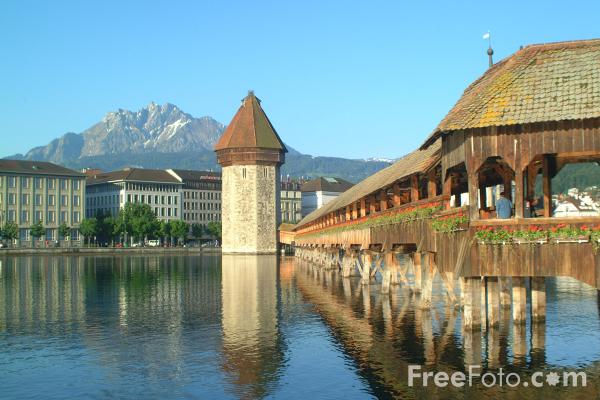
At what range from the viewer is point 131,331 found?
30500mm

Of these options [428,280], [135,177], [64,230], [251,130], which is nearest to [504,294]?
[428,280]

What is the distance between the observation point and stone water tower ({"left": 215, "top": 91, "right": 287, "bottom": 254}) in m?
126

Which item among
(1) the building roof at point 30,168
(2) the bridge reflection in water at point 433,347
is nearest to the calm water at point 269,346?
(2) the bridge reflection in water at point 433,347

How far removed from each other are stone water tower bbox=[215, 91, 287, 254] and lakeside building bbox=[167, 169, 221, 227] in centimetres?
5396

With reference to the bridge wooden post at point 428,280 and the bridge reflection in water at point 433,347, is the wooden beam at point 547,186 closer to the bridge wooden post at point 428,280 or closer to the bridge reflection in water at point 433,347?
the bridge reflection in water at point 433,347

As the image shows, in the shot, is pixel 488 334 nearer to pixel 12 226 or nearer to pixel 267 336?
pixel 267 336

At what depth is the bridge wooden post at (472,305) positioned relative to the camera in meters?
22.5

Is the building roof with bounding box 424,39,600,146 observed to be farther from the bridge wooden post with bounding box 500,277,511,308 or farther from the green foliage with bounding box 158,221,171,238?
the green foliage with bounding box 158,221,171,238

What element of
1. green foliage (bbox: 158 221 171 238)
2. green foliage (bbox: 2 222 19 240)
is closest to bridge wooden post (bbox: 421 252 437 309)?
green foliage (bbox: 2 222 19 240)

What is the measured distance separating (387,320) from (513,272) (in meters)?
11.6

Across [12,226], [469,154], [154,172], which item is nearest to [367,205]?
[469,154]

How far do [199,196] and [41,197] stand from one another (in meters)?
46.0

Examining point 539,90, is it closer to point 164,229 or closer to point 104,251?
point 104,251

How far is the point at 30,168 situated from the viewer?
146 m
